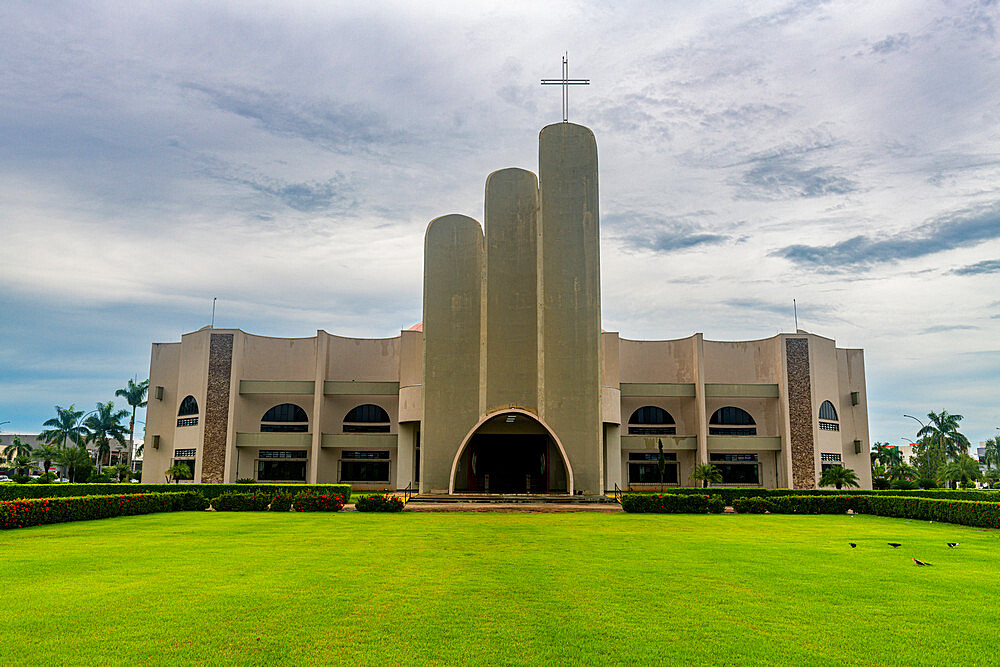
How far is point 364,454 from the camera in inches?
1716

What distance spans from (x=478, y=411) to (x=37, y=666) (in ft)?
91.6

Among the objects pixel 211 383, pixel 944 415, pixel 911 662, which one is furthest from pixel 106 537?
pixel 944 415

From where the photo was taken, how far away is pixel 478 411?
111 feet

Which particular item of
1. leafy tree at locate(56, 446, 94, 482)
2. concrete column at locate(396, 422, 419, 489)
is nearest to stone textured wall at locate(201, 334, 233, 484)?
concrete column at locate(396, 422, 419, 489)

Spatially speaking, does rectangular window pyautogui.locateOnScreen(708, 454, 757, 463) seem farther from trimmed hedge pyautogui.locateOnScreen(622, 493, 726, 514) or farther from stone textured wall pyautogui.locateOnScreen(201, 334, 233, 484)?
stone textured wall pyautogui.locateOnScreen(201, 334, 233, 484)

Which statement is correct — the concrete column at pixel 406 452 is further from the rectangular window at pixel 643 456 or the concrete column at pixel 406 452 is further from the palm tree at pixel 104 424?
the palm tree at pixel 104 424

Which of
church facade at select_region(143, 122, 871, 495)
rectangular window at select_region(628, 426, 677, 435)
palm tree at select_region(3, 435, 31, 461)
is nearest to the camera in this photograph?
church facade at select_region(143, 122, 871, 495)

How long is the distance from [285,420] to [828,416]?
3251cm

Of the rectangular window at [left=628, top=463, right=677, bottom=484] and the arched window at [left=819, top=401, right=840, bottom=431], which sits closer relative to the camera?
the arched window at [left=819, top=401, right=840, bottom=431]

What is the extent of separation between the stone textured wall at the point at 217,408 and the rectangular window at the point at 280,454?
250 centimetres

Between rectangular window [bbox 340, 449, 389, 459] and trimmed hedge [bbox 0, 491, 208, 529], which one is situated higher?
rectangular window [bbox 340, 449, 389, 459]

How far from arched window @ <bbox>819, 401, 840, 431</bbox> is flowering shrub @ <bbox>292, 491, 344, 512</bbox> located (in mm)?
29628

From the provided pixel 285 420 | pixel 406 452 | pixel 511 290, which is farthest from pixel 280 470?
pixel 511 290

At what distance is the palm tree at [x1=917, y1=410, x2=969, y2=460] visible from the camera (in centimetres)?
6688
